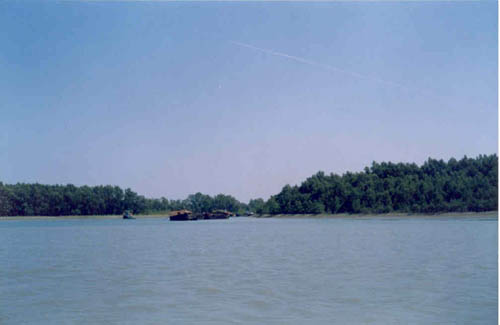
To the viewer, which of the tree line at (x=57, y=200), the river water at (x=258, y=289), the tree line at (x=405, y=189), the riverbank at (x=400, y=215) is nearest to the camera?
the river water at (x=258, y=289)

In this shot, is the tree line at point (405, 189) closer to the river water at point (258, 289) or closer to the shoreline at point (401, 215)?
the shoreline at point (401, 215)

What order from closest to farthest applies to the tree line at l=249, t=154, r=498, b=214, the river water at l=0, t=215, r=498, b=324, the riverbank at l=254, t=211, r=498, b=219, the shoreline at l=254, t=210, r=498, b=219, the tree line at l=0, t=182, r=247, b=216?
the river water at l=0, t=215, r=498, b=324
the riverbank at l=254, t=211, r=498, b=219
the shoreline at l=254, t=210, r=498, b=219
the tree line at l=249, t=154, r=498, b=214
the tree line at l=0, t=182, r=247, b=216

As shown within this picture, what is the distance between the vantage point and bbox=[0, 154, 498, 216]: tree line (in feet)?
404

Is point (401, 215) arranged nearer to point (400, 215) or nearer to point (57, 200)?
point (400, 215)

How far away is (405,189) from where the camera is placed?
137125 mm

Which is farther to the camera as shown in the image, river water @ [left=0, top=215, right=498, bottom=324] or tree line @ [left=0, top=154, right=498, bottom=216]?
tree line @ [left=0, top=154, right=498, bottom=216]

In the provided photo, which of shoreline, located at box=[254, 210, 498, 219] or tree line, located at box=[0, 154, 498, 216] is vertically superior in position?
tree line, located at box=[0, 154, 498, 216]

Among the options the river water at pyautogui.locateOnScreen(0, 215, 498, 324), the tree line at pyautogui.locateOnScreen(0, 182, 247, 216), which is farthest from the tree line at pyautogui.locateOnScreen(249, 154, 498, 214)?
the river water at pyautogui.locateOnScreen(0, 215, 498, 324)

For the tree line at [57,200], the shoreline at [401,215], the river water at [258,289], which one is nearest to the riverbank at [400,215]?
the shoreline at [401,215]

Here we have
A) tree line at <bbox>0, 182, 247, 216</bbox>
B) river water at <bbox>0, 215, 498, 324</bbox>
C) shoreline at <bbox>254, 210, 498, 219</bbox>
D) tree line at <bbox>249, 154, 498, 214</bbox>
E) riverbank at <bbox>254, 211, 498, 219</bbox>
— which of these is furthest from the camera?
tree line at <bbox>0, 182, 247, 216</bbox>

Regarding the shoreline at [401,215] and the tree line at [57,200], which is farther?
the tree line at [57,200]

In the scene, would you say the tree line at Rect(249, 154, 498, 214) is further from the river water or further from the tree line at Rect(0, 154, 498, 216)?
the river water

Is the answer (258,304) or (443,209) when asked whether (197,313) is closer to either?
(258,304)

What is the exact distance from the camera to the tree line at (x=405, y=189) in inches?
4737
